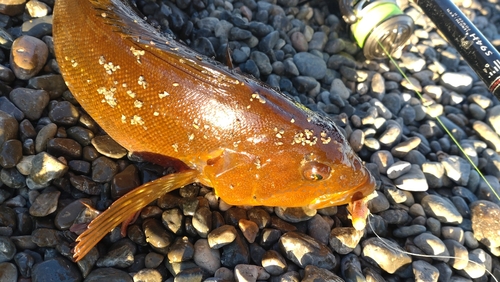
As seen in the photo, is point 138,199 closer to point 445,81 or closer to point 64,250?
point 64,250

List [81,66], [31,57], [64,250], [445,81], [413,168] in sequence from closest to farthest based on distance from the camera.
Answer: [64,250]
[81,66]
[31,57]
[413,168]
[445,81]

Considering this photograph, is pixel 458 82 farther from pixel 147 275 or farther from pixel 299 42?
pixel 147 275

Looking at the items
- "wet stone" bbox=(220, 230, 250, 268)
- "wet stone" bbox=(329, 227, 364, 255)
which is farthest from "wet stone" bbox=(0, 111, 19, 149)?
"wet stone" bbox=(329, 227, 364, 255)

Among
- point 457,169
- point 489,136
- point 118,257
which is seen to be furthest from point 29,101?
point 489,136

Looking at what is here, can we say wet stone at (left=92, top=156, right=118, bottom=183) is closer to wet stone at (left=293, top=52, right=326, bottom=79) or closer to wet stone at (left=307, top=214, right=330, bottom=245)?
wet stone at (left=307, top=214, right=330, bottom=245)

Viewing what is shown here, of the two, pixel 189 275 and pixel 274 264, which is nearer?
pixel 189 275

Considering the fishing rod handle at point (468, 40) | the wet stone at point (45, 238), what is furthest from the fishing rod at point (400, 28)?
the wet stone at point (45, 238)

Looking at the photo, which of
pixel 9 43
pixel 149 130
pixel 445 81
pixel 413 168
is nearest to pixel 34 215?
pixel 149 130
